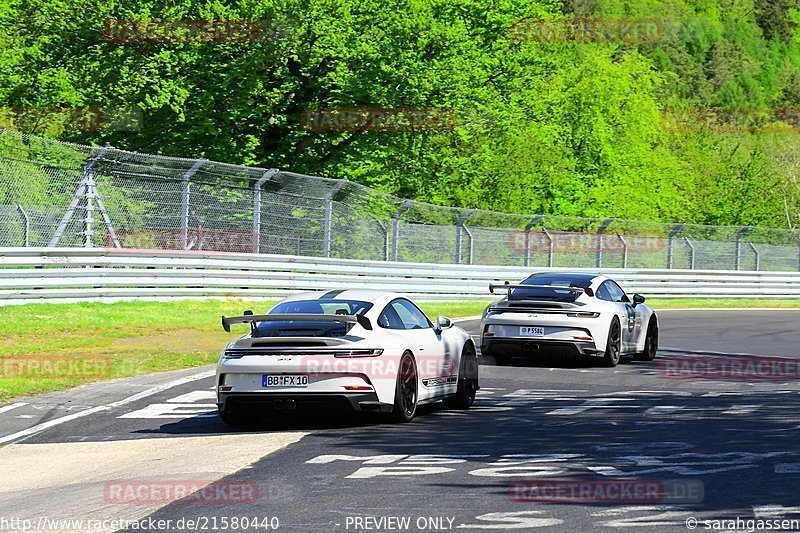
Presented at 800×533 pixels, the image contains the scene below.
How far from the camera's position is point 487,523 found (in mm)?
7008

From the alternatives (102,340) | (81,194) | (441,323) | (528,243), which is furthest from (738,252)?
(441,323)

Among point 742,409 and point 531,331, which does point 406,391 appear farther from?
point 531,331

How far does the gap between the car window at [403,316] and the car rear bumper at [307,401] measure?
96cm

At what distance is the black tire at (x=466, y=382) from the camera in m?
13.0

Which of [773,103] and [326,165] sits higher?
[773,103]

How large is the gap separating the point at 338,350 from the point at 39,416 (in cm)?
322

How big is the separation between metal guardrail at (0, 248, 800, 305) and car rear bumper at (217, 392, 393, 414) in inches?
458

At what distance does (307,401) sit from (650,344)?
9555 millimetres

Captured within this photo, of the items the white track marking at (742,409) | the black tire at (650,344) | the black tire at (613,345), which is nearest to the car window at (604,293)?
the black tire at (613,345)

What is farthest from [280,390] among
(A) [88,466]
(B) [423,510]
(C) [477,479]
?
Answer: (B) [423,510]

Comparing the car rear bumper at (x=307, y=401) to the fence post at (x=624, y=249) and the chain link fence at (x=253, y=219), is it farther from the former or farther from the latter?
the fence post at (x=624, y=249)

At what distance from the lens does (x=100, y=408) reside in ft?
42.3

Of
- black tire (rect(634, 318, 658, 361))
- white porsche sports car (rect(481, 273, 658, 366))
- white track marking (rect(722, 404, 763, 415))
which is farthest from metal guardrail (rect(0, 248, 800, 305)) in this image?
white track marking (rect(722, 404, 763, 415))

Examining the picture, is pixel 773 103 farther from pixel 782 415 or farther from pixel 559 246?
pixel 782 415
